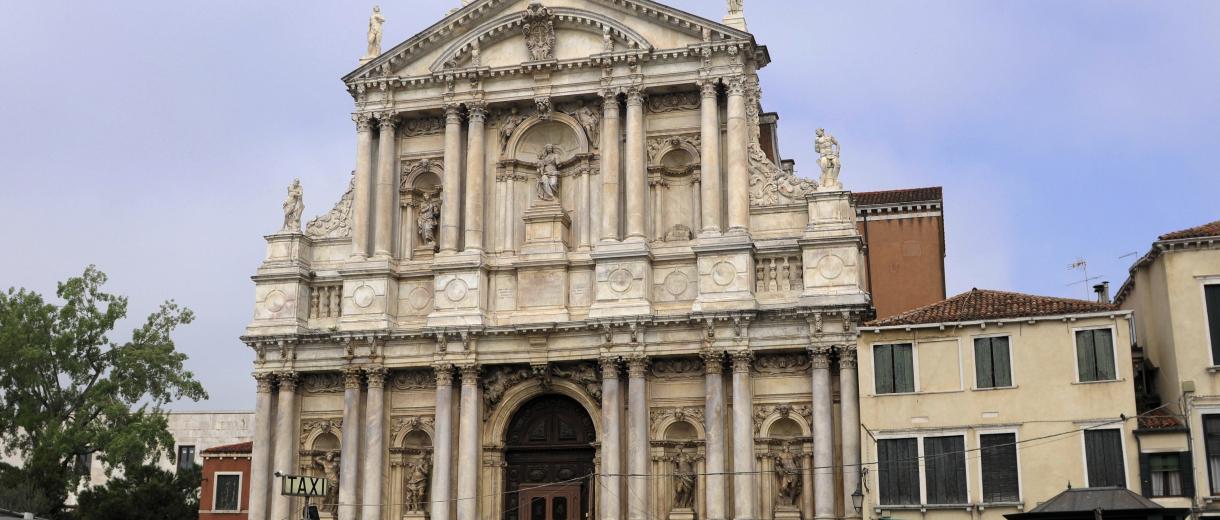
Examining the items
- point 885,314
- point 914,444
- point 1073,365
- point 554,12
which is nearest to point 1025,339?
point 1073,365

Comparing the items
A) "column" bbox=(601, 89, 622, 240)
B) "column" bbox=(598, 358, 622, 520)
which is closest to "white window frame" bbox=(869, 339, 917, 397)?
"column" bbox=(598, 358, 622, 520)

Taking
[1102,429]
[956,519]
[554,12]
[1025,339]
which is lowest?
[956,519]

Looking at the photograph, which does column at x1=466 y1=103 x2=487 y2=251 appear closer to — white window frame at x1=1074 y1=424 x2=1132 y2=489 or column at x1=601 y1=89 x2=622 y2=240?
column at x1=601 y1=89 x2=622 y2=240

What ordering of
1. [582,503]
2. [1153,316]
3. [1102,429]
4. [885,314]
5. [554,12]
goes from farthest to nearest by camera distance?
[885,314], [554,12], [582,503], [1153,316], [1102,429]

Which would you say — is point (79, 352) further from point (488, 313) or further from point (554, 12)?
point (554, 12)

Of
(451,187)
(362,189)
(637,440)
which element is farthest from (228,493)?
(637,440)

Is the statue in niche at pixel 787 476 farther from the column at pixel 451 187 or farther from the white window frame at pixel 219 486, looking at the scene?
the white window frame at pixel 219 486

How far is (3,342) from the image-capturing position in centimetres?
4294

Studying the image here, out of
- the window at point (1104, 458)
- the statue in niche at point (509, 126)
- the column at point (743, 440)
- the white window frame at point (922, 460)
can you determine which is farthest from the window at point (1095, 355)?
the statue in niche at point (509, 126)

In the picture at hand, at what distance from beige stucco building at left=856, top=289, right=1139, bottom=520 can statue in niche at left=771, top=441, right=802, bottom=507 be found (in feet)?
8.84

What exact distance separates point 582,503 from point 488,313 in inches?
212

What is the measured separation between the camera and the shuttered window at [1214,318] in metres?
28.9

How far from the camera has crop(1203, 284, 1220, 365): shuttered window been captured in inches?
1136

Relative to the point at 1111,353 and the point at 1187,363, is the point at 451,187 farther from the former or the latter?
the point at 1187,363
